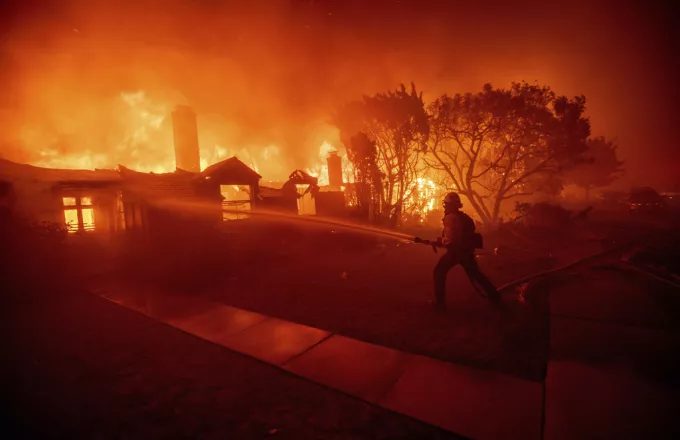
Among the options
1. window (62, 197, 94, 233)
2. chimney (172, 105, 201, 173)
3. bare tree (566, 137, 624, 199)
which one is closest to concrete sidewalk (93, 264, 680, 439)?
window (62, 197, 94, 233)

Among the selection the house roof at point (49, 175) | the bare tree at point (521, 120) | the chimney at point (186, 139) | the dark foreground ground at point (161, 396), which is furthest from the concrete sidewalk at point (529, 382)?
the chimney at point (186, 139)

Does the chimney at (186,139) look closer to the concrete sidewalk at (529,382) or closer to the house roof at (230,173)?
the house roof at (230,173)

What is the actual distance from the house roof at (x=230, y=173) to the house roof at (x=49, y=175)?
3778mm

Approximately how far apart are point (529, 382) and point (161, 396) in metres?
4.28

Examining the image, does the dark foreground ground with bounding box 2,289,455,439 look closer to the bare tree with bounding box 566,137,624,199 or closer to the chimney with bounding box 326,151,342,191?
the chimney with bounding box 326,151,342,191

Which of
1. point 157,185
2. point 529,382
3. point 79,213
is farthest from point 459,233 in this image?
point 79,213

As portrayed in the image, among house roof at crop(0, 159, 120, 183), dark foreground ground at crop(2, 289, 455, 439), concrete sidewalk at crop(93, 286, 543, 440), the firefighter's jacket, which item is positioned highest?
house roof at crop(0, 159, 120, 183)

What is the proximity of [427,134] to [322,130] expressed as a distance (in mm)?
27398

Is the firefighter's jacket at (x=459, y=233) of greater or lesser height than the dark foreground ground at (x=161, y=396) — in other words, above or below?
above

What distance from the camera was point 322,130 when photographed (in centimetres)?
4644

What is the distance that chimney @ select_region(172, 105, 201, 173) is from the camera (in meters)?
23.6

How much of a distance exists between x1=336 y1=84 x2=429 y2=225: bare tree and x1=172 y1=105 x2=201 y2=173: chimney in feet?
36.8

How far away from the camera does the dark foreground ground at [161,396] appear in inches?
128

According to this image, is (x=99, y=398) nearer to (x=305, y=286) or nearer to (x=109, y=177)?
(x=305, y=286)
